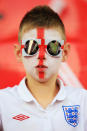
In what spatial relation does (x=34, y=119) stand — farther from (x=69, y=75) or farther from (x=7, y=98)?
(x=69, y=75)

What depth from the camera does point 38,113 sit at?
106 centimetres

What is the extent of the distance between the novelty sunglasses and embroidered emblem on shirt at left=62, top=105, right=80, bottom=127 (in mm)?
247

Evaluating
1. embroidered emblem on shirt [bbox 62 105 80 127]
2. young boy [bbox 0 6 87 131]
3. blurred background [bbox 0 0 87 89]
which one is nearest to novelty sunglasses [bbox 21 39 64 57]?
young boy [bbox 0 6 87 131]

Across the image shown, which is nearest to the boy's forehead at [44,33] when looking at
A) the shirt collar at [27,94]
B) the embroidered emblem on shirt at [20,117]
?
the shirt collar at [27,94]

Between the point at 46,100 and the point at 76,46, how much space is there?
0.65m

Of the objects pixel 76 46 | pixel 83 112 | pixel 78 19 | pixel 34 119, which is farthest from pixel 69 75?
pixel 34 119

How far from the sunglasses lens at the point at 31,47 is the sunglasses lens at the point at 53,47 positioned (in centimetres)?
6

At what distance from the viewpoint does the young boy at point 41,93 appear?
104 cm

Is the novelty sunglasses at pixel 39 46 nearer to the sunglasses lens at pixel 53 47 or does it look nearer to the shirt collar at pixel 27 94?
the sunglasses lens at pixel 53 47

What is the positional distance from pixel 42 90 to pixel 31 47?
0.69ft

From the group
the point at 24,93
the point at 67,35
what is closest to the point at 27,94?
the point at 24,93

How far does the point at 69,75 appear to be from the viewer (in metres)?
1.67

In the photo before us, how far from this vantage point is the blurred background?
1619mm

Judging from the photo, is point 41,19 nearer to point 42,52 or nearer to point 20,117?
point 42,52
